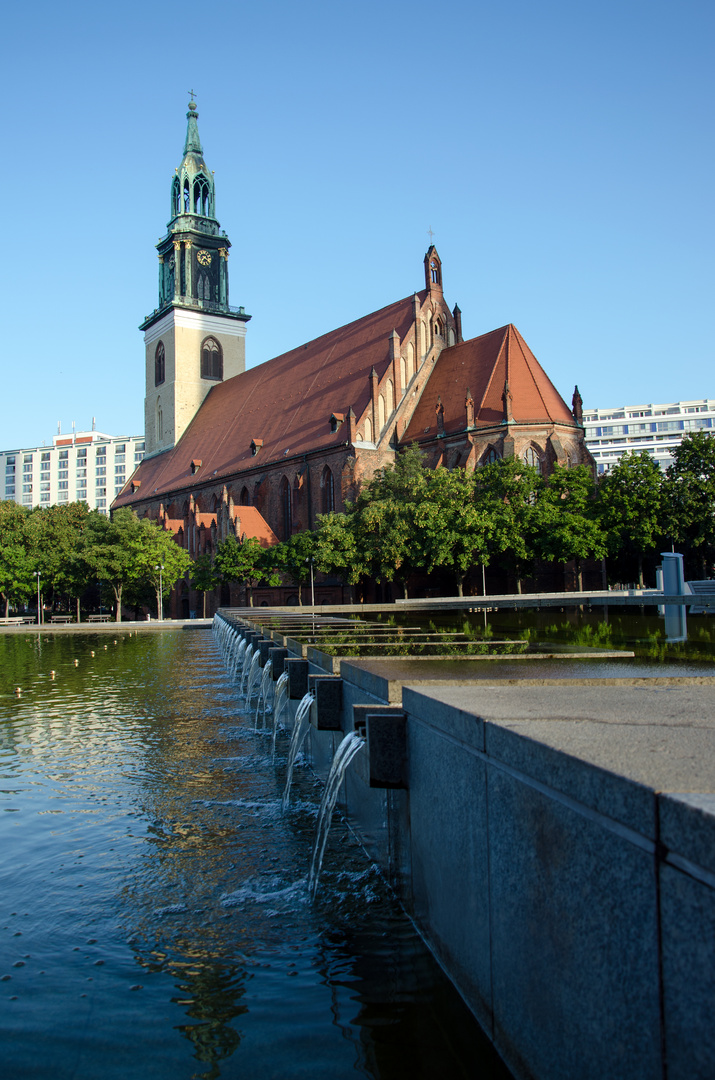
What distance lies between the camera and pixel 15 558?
6259cm

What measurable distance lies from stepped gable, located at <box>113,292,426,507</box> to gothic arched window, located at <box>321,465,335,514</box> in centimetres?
176

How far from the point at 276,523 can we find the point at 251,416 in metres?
Result: 11.0

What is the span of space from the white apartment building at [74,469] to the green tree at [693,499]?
120 m

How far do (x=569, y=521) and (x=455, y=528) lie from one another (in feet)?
16.7

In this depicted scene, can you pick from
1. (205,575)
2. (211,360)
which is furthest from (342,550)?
(211,360)

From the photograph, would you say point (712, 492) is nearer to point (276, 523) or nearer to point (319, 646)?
point (276, 523)

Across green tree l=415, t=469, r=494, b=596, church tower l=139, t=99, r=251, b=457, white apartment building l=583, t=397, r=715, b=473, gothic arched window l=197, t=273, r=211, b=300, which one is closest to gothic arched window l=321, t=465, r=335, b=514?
green tree l=415, t=469, r=494, b=596

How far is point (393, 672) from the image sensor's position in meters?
5.42

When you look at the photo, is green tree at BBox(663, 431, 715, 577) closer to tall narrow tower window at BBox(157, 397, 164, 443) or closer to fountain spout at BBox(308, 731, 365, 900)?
fountain spout at BBox(308, 731, 365, 900)

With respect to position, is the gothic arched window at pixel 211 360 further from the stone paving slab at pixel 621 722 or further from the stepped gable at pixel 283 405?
the stone paving slab at pixel 621 722

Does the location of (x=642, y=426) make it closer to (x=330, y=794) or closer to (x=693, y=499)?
(x=693, y=499)

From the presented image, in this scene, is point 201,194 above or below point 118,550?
above

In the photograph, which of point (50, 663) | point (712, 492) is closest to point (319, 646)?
point (50, 663)

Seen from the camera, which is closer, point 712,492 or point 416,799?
point 416,799
